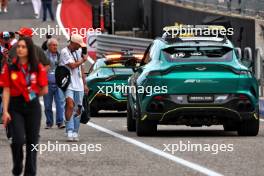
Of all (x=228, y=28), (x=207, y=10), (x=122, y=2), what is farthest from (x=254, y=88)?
(x=122, y=2)

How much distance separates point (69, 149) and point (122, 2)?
1562 inches

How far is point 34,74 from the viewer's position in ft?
42.2

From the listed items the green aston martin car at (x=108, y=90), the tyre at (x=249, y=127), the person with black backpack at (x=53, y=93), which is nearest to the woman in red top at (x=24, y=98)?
the tyre at (x=249, y=127)

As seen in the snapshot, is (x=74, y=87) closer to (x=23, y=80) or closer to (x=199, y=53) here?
(x=199, y=53)

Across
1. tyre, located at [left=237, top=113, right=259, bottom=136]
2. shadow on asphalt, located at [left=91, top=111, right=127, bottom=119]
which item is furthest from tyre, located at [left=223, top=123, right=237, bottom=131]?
shadow on asphalt, located at [left=91, top=111, right=127, bottom=119]

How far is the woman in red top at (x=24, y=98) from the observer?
1278 centimetres

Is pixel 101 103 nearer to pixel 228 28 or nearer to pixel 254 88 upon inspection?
pixel 254 88

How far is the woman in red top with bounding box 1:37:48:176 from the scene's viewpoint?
1278cm

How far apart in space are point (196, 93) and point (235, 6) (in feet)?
60.5

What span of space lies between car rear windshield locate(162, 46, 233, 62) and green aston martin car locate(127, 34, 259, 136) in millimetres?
23

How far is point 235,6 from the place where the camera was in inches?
1467

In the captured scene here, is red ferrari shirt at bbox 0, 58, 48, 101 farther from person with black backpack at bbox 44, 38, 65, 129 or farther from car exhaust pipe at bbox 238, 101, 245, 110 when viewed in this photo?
person with black backpack at bbox 44, 38, 65, 129

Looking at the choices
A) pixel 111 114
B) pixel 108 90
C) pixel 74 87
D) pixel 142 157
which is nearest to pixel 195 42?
→ pixel 74 87

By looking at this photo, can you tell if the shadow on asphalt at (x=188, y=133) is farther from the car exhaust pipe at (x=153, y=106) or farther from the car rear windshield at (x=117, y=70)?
the car rear windshield at (x=117, y=70)
